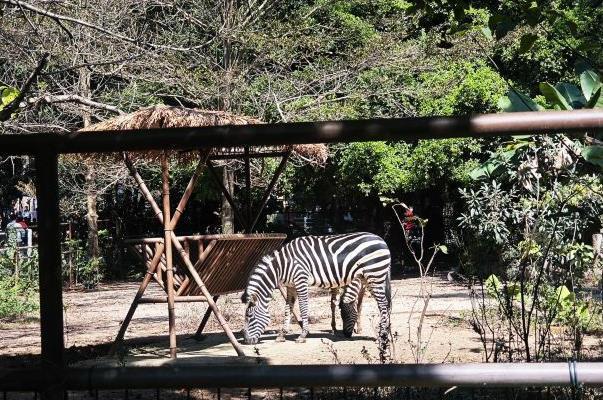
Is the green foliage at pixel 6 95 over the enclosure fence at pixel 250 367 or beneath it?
over

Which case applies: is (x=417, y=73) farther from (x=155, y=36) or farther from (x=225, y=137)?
(x=225, y=137)

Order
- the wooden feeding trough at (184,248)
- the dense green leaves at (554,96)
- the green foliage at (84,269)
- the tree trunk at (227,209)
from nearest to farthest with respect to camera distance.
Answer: the dense green leaves at (554,96) < the wooden feeding trough at (184,248) < the tree trunk at (227,209) < the green foliage at (84,269)

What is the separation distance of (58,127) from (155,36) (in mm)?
2661

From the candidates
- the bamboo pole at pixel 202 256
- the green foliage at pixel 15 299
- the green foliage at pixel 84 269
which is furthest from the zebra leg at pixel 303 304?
the green foliage at pixel 84 269

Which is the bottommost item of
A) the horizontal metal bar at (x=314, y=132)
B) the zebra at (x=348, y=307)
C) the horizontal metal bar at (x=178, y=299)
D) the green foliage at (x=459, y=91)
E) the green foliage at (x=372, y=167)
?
the zebra at (x=348, y=307)

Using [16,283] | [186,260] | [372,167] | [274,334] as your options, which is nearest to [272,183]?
[186,260]

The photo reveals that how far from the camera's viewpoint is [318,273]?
11.4m

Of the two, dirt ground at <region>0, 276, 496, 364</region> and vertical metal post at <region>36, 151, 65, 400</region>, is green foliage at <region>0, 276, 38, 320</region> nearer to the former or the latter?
dirt ground at <region>0, 276, 496, 364</region>

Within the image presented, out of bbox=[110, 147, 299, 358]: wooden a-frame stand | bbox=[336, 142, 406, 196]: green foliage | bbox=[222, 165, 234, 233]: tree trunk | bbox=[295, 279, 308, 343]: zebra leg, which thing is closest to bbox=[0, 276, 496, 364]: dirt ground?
bbox=[295, 279, 308, 343]: zebra leg

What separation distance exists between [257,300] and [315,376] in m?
8.80

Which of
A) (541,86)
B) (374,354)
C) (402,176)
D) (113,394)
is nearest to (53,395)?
(541,86)

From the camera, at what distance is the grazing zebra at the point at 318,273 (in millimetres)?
11086

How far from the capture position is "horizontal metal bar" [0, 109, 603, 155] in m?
2.22

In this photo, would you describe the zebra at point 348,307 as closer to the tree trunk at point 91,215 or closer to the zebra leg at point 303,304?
the zebra leg at point 303,304
